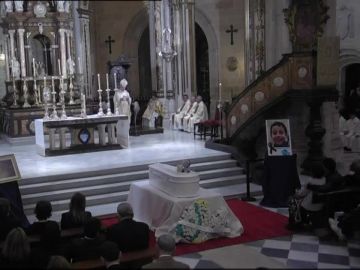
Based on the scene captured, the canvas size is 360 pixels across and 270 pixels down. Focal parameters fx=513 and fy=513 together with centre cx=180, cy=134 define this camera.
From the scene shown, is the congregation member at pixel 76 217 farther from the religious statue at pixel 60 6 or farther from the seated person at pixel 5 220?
the religious statue at pixel 60 6

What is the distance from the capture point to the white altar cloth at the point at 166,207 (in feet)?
23.3

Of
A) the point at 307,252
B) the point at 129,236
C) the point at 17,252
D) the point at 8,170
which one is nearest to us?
the point at 17,252

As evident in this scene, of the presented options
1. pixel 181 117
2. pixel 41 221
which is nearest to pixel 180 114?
pixel 181 117

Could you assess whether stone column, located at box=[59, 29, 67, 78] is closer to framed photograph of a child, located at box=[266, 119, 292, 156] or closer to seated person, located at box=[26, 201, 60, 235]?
framed photograph of a child, located at box=[266, 119, 292, 156]

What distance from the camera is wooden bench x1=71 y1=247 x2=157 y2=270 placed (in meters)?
4.77

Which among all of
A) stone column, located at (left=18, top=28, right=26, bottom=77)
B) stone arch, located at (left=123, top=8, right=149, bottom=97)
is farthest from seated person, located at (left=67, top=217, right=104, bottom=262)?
stone arch, located at (left=123, top=8, right=149, bottom=97)

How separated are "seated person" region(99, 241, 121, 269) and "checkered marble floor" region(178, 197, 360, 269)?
4.69 feet

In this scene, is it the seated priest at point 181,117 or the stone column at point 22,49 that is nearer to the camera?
the seated priest at point 181,117

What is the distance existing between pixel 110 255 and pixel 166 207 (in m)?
2.54

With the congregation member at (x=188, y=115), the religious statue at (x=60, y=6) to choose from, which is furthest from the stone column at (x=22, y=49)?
the congregation member at (x=188, y=115)

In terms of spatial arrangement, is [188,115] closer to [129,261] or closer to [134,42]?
[134,42]

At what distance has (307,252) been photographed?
6.62 meters

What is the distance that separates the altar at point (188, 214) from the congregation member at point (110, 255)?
223cm

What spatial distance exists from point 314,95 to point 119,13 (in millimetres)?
12667
